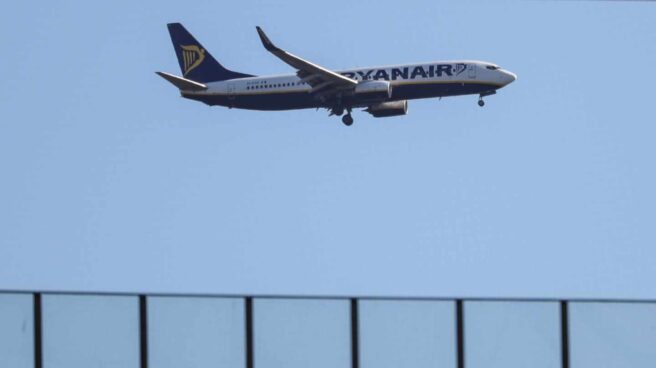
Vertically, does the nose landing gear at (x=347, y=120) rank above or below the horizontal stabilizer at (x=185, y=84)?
A: below

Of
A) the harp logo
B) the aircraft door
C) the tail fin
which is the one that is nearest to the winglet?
the aircraft door

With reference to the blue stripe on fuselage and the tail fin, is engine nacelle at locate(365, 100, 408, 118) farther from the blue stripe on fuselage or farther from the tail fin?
the tail fin

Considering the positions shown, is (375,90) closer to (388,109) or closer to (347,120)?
(347,120)

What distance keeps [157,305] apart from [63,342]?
0.92 m

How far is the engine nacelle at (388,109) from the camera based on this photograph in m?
69.5

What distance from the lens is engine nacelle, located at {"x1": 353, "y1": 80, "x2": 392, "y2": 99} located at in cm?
6619

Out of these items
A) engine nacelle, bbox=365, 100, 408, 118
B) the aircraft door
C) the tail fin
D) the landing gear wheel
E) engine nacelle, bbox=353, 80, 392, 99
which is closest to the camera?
the landing gear wheel

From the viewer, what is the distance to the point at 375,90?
6631 centimetres

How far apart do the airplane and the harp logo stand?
29.3 feet

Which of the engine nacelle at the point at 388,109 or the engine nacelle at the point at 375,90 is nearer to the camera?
the engine nacelle at the point at 375,90

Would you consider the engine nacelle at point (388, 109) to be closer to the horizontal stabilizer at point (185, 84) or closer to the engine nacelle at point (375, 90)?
the engine nacelle at point (375, 90)

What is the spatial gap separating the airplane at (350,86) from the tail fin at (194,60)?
4.32m

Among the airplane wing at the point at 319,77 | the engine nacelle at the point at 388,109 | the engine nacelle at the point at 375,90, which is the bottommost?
the engine nacelle at the point at 388,109

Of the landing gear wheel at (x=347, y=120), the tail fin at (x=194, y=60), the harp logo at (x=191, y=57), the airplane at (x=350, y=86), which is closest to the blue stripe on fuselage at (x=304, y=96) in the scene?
the airplane at (x=350, y=86)
